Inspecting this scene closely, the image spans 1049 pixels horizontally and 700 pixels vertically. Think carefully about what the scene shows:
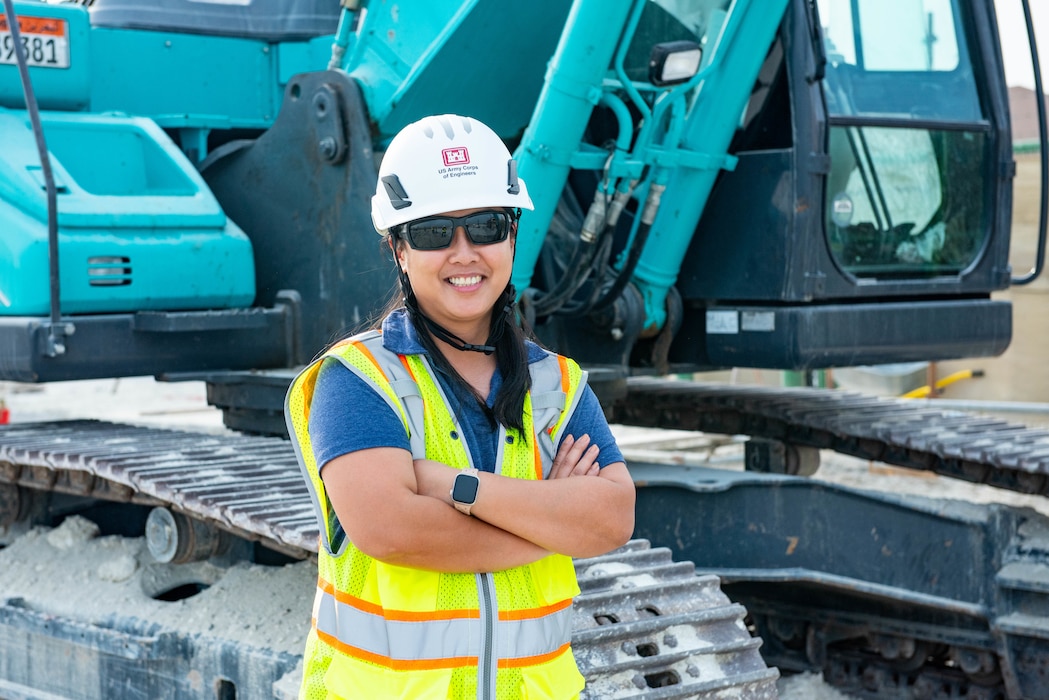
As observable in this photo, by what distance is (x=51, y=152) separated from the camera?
4664 millimetres

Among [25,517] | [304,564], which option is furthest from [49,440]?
[304,564]

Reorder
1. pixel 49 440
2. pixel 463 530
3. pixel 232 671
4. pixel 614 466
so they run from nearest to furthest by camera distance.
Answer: pixel 463 530 < pixel 614 466 < pixel 232 671 < pixel 49 440

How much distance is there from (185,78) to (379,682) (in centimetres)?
373

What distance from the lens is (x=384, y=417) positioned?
6.62ft

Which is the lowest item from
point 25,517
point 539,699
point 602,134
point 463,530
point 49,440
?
point 25,517

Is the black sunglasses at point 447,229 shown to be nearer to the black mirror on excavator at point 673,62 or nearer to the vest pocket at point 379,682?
the vest pocket at point 379,682

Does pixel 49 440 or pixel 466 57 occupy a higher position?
pixel 466 57

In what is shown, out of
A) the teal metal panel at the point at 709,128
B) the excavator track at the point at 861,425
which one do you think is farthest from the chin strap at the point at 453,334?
the excavator track at the point at 861,425

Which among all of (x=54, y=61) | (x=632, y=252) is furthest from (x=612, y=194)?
(x=54, y=61)

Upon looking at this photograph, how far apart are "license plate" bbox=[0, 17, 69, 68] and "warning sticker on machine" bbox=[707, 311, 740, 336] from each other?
238 centimetres

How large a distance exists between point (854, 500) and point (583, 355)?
101cm

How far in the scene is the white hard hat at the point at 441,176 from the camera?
6.93 feet

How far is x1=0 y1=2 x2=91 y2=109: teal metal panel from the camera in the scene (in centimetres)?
478

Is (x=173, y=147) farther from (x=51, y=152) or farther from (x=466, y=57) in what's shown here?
(x=466, y=57)
